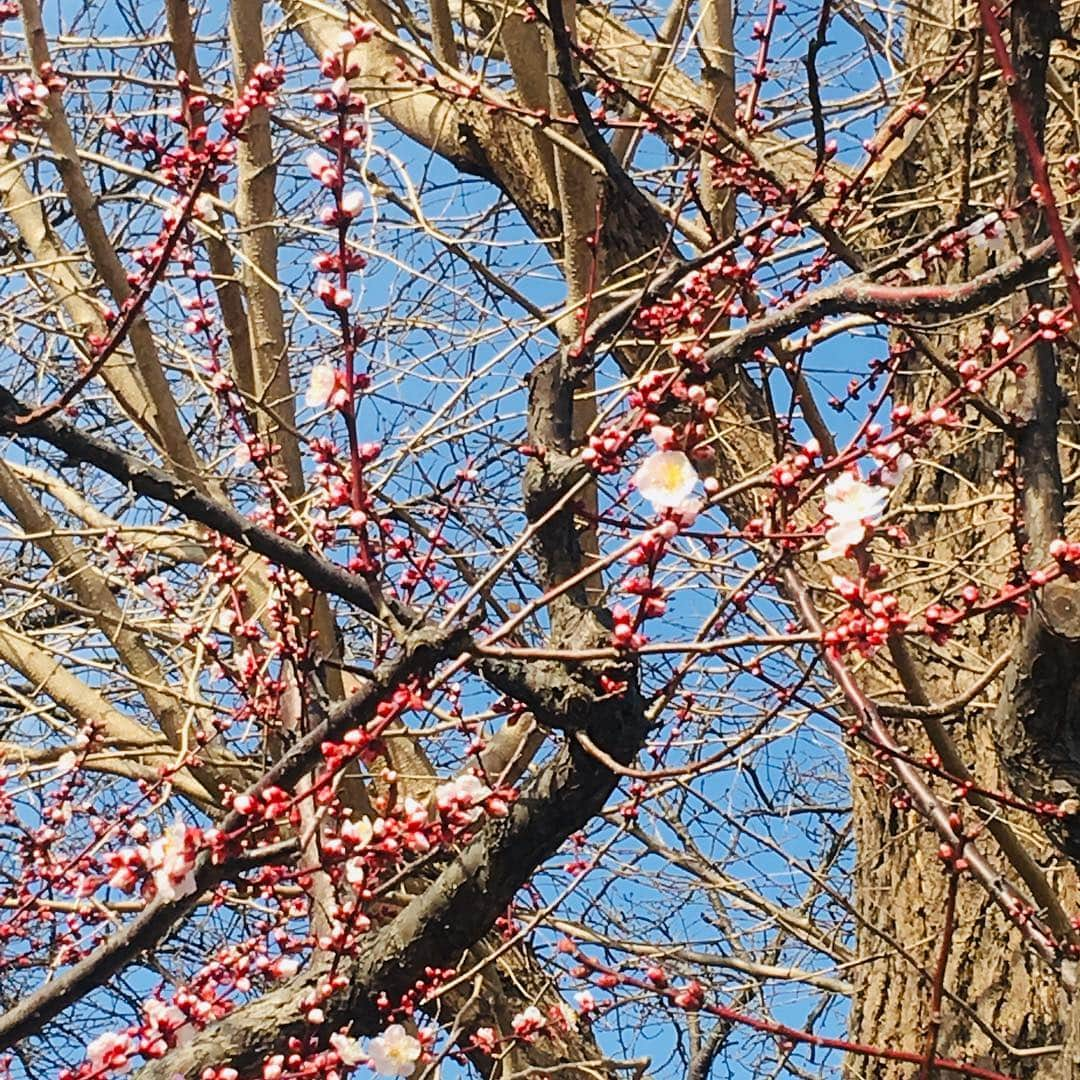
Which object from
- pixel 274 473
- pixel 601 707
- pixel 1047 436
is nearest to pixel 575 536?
pixel 601 707

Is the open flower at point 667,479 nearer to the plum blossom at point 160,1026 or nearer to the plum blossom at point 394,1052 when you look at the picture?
the plum blossom at point 160,1026

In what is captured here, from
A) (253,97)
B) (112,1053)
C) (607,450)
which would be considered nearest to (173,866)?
(112,1053)

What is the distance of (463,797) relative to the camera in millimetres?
2428

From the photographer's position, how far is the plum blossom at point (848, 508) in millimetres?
1777

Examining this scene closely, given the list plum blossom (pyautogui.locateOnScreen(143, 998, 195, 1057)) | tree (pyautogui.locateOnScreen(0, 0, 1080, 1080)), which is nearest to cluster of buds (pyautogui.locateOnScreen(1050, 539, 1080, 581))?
tree (pyautogui.locateOnScreen(0, 0, 1080, 1080))

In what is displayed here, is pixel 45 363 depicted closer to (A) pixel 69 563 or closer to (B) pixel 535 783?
(A) pixel 69 563

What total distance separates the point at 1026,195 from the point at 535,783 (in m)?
1.48

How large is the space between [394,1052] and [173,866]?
109 cm

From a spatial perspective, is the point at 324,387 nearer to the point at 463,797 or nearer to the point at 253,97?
the point at 253,97

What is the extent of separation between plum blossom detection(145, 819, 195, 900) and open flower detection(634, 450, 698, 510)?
33.6 inches

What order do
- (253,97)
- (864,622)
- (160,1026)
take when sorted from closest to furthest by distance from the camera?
(864,622)
(253,97)
(160,1026)

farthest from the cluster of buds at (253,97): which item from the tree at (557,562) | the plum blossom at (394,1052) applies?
the plum blossom at (394,1052)

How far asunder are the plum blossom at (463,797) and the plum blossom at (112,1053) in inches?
27.0

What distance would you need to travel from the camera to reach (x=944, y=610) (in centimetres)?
183
